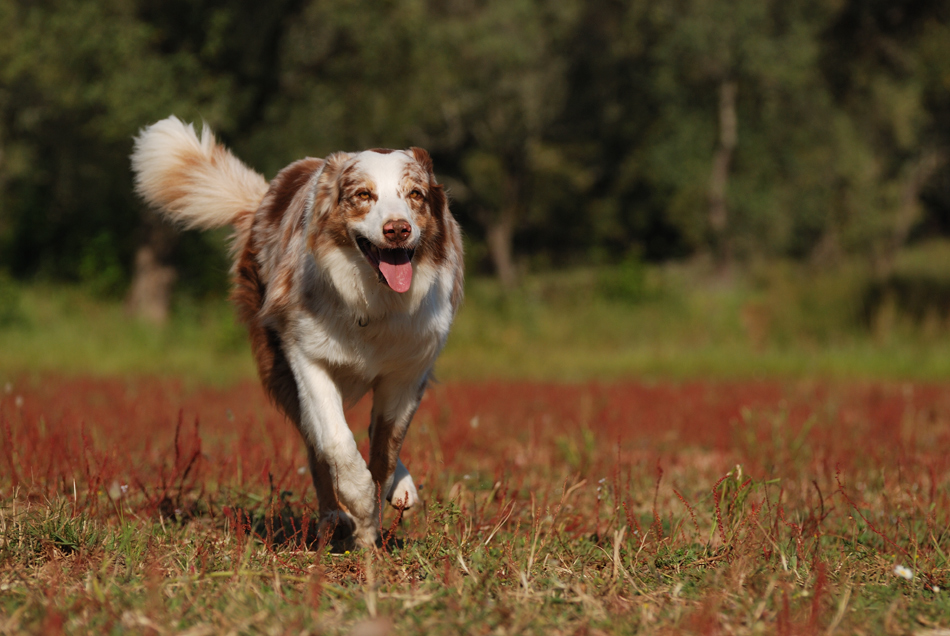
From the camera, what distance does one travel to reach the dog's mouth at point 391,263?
3.30m

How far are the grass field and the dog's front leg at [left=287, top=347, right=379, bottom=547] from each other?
0.55ft

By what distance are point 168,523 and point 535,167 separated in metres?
33.9

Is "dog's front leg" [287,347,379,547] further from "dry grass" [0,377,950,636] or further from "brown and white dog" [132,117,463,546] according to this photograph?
"dry grass" [0,377,950,636]

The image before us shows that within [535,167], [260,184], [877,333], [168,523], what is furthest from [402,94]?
[535,167]

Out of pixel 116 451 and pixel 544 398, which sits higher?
pixel 116 451

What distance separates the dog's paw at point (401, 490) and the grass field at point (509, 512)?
→ 91 mm

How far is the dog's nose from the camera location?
10.6 feet

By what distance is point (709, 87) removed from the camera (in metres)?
29.4

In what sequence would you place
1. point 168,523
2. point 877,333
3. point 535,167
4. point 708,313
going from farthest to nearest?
point 535,167, point 708,313, point 877,333, point 168,523

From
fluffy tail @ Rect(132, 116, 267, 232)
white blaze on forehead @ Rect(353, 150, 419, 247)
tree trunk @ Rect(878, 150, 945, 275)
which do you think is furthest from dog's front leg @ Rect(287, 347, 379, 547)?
tree trunk @ Rect(878, 150, 945, 275)

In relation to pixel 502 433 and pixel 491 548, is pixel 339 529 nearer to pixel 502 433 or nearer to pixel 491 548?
pixel 491 548

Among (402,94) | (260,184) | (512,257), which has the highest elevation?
(402,94)

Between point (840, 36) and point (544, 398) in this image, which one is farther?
point (840, 36)

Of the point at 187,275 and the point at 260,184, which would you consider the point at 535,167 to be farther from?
the point at 260,184
